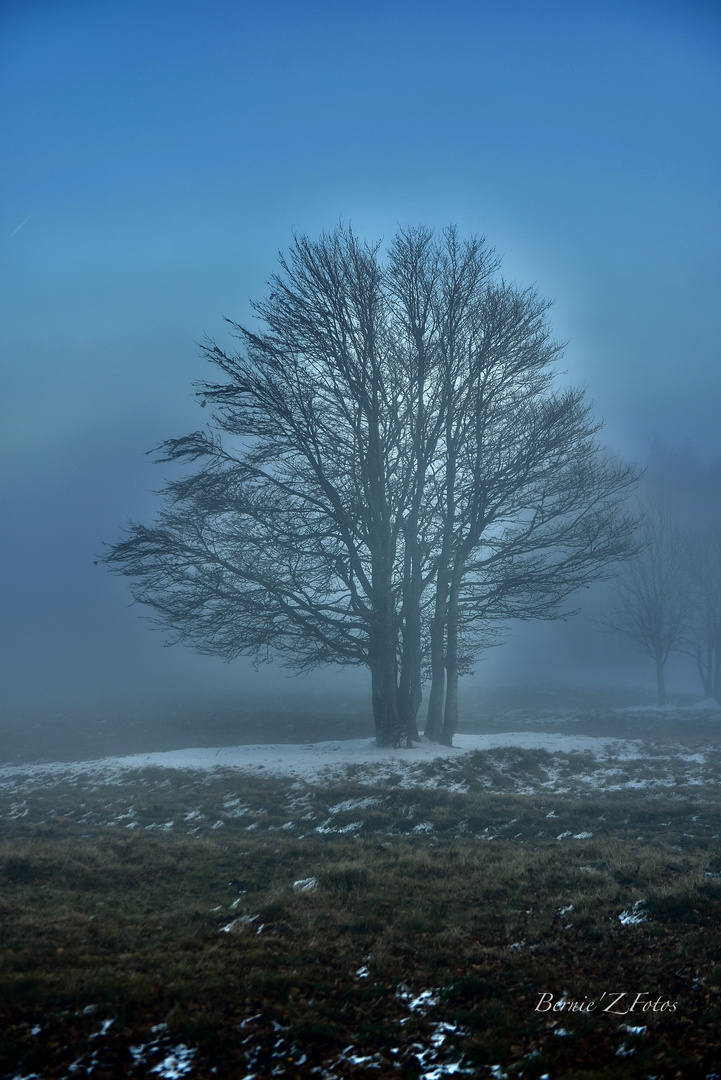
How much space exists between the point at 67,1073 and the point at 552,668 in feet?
225

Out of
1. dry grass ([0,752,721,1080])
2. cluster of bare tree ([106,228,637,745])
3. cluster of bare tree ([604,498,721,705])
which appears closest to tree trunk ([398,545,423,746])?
cluster of bare tree ([106,228,637,745])

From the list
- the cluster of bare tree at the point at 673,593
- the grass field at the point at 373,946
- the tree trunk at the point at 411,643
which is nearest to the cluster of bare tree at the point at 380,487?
the tree trunk at the point at 411,643

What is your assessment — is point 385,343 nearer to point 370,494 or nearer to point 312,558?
point 370,494

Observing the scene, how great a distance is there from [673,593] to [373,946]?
4021cm

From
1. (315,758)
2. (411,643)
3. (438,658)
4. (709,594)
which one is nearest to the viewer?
(315,758)

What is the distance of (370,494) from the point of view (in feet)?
56.9

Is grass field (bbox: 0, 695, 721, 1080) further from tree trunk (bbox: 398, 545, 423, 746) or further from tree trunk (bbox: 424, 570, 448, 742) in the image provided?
tree trunk (bbox: 424, 570, 448, 742)

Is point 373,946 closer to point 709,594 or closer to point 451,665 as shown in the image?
point 451,665

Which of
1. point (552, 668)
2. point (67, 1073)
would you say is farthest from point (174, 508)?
point (552, 668)

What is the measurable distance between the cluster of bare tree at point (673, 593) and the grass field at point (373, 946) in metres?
29.2

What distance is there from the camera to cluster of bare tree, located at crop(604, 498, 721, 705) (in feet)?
126

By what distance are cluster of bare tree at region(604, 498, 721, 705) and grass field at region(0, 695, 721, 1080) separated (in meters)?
29.2

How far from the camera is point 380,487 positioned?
1730 cm

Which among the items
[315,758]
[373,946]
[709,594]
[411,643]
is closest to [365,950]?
[373,946]
